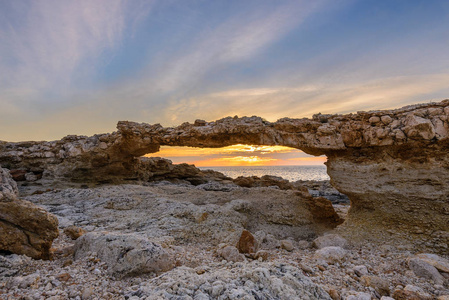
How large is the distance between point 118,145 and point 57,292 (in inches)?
354

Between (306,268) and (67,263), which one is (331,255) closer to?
(306,268)

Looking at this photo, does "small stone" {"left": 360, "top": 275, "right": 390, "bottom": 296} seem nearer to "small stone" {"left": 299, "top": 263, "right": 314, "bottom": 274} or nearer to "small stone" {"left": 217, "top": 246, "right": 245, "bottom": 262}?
"small stone" {"left": 299, "top": 263, "right": 314, "bottom": 274}

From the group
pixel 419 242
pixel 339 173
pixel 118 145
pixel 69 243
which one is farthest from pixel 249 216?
pixel 118 145

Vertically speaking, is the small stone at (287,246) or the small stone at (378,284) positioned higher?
the small stone at (378,284)

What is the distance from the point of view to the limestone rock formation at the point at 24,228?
335 centimetres

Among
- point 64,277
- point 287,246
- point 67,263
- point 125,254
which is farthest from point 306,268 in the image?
point 67,263

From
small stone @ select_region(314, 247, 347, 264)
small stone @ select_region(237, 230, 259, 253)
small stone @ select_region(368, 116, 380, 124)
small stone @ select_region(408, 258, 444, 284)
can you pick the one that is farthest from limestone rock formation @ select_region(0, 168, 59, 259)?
small stone @ select_region(368, 116, 380, 124)

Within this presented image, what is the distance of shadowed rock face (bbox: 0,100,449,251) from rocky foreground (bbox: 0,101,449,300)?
3cm

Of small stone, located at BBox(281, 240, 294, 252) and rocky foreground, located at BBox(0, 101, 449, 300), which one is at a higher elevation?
rocky foreground, located at BBox(0, 101, 449, 300)

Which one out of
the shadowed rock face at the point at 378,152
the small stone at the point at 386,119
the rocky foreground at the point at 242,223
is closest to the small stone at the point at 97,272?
the rocky foreground at the point at 242,223

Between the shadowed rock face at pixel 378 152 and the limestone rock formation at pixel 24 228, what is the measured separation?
587 cm

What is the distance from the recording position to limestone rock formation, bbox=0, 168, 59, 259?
335cm

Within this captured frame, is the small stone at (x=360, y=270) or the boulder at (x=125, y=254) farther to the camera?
the small stone at (x=360, y=270)

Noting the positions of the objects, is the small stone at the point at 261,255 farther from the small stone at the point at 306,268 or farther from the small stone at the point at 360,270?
the small stone at the point at 360,270
